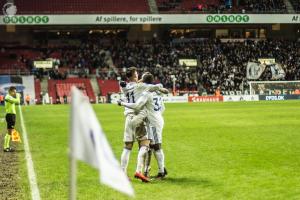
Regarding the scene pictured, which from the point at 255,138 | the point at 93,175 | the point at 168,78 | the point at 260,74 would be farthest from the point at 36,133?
the point at 260,74

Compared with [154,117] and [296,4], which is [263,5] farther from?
[154,117]

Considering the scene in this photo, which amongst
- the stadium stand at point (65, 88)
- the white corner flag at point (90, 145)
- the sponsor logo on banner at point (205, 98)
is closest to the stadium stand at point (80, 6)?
the stadium stand at point (65, 88)

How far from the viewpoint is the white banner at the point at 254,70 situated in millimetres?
61031

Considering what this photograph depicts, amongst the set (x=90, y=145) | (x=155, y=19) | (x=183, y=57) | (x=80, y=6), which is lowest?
(x=90, y=145)

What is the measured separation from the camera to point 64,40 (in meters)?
67.6

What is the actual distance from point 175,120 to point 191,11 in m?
34.9

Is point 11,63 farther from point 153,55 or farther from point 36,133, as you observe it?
point 36,133

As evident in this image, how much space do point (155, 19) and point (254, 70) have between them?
1157 cm

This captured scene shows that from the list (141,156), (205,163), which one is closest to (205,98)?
(205,163)

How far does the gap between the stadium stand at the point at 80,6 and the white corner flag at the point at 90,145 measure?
57.7m

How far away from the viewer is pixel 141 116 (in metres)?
12.0

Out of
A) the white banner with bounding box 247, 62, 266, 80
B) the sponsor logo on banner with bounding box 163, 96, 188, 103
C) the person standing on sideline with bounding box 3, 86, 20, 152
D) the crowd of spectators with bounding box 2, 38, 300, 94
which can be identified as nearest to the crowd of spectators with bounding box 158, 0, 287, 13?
the crowd of spectators with bounding box 2, 38, 300, 94

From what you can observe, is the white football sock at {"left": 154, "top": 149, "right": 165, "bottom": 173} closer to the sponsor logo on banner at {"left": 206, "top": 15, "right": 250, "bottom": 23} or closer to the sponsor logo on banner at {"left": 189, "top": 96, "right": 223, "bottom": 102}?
the sponsor logo on banner at {"left": 189, "top": 96, "right": 223, "bottom": 102}

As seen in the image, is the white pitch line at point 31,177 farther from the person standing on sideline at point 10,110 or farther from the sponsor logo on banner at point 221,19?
the sponsor logo on banner at point 221,19
